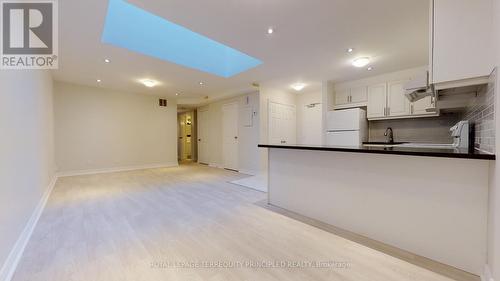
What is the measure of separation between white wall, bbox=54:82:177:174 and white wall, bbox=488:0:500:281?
24.3 feet

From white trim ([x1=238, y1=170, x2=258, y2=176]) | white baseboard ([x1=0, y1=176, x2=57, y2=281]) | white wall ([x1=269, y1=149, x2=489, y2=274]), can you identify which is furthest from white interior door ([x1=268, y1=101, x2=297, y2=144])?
white baseboard ([x1=0, y1=176, x2=57, y2=281])

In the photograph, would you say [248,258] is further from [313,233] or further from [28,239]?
[28,239]

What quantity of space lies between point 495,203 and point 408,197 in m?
0.54

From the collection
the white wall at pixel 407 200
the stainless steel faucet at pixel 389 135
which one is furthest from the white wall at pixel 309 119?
the white wall at pixel 407 200

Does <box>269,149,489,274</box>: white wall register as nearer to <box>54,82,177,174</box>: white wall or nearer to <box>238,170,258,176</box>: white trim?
<box>238,170,258,176</box>: white trim

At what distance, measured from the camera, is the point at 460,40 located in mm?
1574

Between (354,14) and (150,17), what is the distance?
323 cm

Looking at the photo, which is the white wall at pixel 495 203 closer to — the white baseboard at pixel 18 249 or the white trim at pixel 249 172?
the white baseboard at pixel 18 249

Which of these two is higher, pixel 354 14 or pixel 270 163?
pixel 354 14

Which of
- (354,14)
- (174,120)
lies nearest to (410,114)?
(354,14)

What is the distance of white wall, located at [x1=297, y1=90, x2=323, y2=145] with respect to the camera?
617 centimetres

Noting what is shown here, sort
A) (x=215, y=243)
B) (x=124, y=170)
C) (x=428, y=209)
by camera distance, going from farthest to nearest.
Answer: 1. (x=124, y=170)
2. (x=215, y=243)
3. (x=428, y=209)

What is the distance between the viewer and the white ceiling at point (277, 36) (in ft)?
7.29

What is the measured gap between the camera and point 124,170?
6.18m
